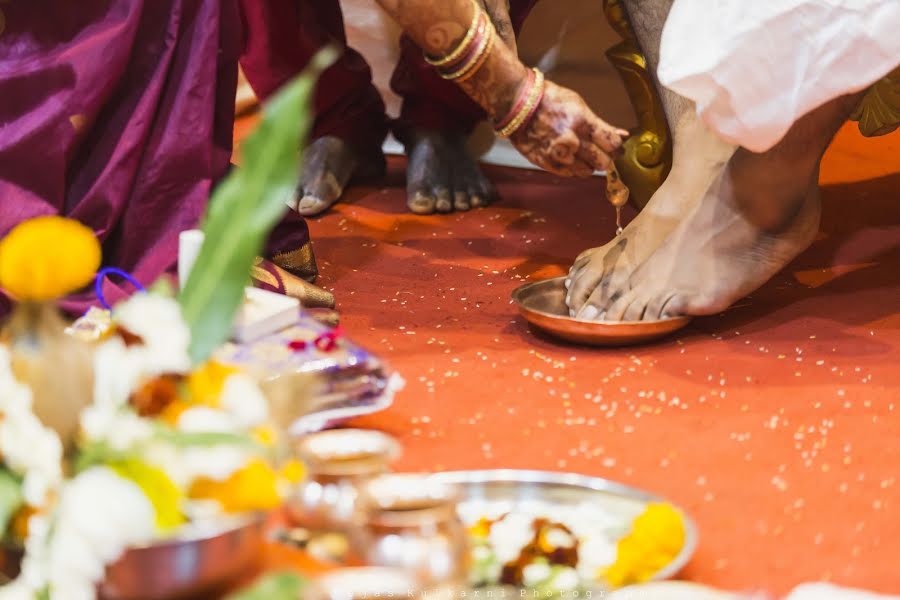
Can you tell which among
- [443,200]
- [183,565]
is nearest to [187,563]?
[183,565]

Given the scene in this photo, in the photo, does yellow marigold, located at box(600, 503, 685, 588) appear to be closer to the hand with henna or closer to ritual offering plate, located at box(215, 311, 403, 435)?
ritual offering plate, located at box(215, 311, 403, 435)

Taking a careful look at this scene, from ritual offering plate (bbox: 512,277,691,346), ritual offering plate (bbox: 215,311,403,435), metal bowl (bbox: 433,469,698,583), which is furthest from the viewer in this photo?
ritual offering plate (bbox: 512,277,691,346)

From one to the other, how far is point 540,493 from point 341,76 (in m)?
1.56

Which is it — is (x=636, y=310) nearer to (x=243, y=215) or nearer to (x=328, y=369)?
(x=328, y=369)

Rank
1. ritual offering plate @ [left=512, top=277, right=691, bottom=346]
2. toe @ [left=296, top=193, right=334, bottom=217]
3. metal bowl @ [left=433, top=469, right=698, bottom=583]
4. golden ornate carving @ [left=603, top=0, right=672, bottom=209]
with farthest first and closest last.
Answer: toe @ [left=296, top=193, right=334, bottom=217] → golden ornate carving @ [left=603, top=0, right=672, bottom=209] → ritual offering plate @ [left=512, top=277, right=691, bottom=346] → metal bowl @ [left=433, top=469, right=698, bottom=583]

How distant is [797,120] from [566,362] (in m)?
0.45

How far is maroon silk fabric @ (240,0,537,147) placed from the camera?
2.35 metres

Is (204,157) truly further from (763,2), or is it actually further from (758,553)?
(758,553)

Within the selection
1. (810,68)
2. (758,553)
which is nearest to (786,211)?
(810,68)

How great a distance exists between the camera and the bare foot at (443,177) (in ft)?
7.80

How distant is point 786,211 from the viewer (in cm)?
168

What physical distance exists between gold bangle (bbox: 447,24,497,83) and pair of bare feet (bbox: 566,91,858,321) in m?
0.34

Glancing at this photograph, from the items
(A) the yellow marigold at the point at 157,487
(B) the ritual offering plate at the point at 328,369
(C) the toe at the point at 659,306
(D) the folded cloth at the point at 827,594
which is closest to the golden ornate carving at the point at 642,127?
(C) the toe at the point at 659,306

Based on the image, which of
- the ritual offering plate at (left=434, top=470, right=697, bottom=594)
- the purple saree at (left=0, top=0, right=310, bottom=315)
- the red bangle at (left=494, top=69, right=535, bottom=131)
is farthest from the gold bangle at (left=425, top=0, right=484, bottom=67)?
the ritual offering plate at (left=434, top=470, right=697, bottom=594)
